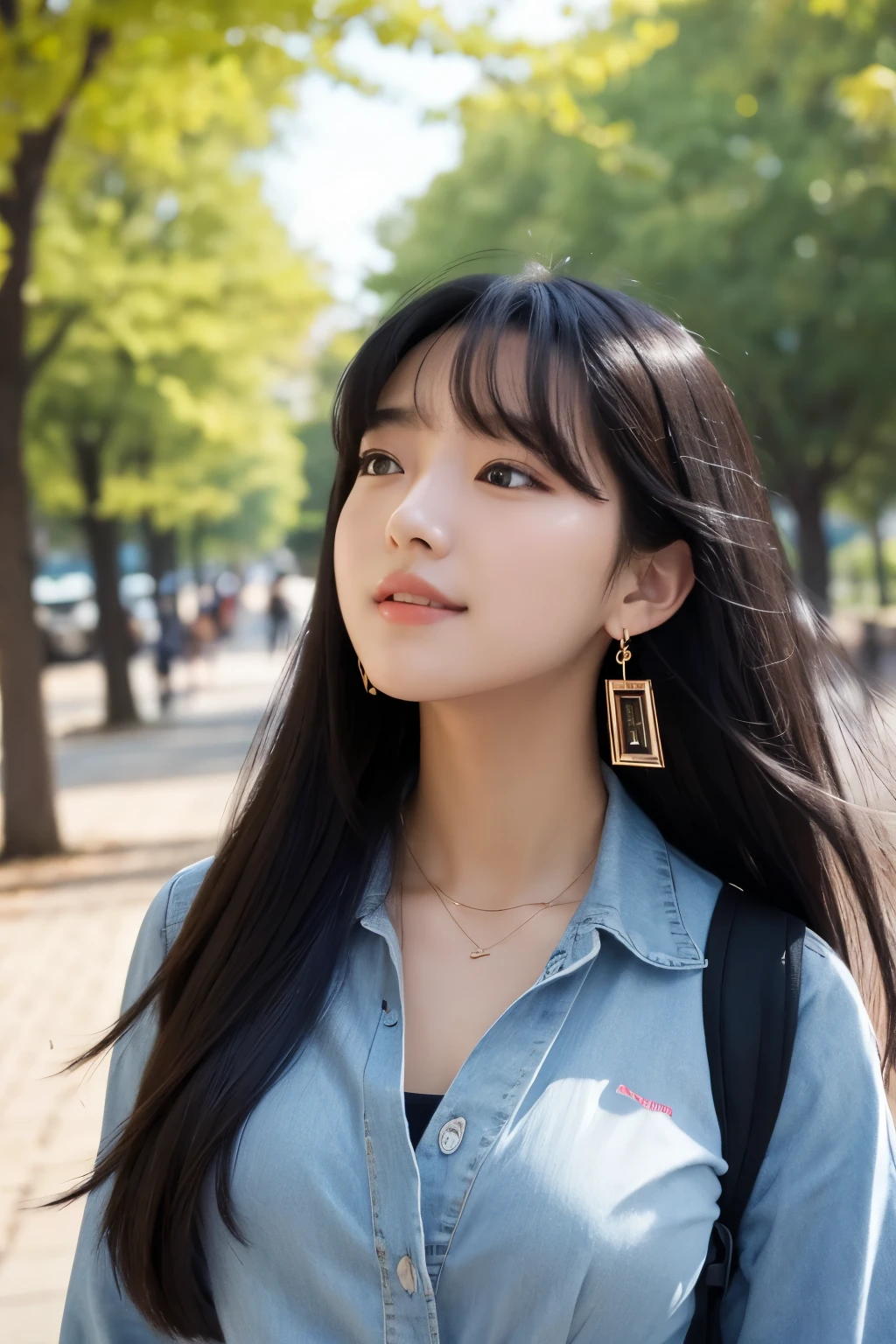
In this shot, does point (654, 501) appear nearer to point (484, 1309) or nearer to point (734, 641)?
point (734, 641)

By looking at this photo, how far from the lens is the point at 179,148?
1385cm

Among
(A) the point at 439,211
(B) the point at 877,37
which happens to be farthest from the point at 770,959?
(A) the point at 439,211

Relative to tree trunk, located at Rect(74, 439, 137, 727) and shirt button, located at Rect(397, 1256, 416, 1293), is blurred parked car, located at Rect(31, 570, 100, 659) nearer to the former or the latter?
tree trunk, located at Rect(74, 439, 137, 727)

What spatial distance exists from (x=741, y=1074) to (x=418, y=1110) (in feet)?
1.31

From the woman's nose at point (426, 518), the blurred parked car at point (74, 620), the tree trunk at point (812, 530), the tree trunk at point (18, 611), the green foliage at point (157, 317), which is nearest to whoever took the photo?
the woman's nose at point (426, 518)

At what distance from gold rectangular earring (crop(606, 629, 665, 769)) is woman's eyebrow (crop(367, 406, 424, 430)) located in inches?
16.7

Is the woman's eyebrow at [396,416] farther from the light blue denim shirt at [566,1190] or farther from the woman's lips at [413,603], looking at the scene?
the light blue denim shirt at [566,1190]

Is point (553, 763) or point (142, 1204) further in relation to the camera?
point (553, 763)

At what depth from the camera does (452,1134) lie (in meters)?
1.69

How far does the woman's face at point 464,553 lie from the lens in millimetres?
1756

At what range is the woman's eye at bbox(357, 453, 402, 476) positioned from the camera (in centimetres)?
189

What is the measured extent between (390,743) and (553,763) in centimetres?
29

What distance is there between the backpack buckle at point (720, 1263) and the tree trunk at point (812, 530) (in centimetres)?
1966

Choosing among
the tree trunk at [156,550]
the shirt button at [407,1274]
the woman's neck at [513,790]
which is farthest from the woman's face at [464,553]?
the tree trunk at [156,550]
